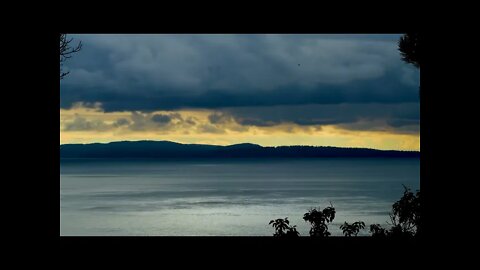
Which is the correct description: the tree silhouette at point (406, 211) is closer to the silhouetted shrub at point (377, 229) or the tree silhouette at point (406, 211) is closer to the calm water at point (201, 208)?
the silhouetted shrub at point (377, 229)

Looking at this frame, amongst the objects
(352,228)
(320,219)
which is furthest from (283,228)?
(352,228)

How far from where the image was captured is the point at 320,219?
685 centimetres

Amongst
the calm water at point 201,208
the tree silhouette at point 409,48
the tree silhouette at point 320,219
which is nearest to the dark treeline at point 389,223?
the tree silhouette at point 320,219

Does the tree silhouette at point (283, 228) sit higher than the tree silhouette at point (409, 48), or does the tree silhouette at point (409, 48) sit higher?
the tree silhouette at point (409, 48)

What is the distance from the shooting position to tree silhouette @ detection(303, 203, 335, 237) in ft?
22.3

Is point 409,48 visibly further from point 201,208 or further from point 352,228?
point 201,208

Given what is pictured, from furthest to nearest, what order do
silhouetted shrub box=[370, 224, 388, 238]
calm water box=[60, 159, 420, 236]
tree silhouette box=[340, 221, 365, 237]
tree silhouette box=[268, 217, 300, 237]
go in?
1. calm water box=[60, 159, 420, 236]
2. silhouetted shrub box=[370, 224, 388, 238]
3. tree silhouette box=[340, 221, 365, 237]
4. tree silhouette box=[268, 217, 300, 237]

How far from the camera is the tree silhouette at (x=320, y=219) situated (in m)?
6.79

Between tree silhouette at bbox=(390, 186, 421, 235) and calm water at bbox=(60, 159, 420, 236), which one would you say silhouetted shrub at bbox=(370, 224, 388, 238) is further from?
calm water at bbox=(60, 159, 420, 236)

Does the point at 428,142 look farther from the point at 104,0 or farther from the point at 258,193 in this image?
the point at 258,193

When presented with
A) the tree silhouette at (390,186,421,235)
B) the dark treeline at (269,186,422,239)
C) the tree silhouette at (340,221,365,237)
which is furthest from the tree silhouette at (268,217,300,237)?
the tree silhouette at (390,186,421,235)

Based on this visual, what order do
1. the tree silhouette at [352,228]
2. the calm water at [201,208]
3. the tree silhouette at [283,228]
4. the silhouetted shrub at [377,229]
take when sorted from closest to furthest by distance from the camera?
the tree silhouette at [283,228] < the tree silhouette at [352,228] < the silhouetted shrub at [377,229] < the calm water at [201,208]

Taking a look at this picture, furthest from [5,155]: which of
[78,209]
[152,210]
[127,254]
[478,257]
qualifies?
[78,209]

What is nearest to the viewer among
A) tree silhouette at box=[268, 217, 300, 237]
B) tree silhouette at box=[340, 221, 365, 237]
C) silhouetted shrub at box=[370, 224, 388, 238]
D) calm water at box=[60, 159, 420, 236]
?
tree silhouette at box=[268, 217, 300, 237]
